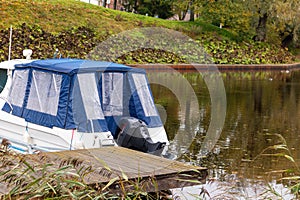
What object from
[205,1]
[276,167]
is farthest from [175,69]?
[276,167]

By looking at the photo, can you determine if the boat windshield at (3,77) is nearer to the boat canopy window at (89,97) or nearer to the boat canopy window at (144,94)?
the boat canopy window at (89,97)

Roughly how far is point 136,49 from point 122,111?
23.8m

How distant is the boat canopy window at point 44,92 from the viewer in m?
11.0

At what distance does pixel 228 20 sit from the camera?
145ft

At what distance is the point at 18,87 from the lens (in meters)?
11.9

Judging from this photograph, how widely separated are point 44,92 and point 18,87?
2.75ft

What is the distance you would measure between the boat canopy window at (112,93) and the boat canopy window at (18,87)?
4.74ft

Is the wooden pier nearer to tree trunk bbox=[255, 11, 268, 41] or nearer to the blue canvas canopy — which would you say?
the blue canvas canopy

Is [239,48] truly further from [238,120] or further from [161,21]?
[238,120]

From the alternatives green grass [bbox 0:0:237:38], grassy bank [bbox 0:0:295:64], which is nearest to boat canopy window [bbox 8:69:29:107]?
grassy bank [bbox 0:0:295:64]

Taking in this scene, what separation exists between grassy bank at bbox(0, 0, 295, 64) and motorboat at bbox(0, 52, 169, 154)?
628 inches

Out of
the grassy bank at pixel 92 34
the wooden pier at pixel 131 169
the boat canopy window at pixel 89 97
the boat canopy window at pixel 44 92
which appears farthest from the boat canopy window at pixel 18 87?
the grassy bank at pixel 92 34

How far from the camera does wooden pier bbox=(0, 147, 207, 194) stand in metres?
7.26

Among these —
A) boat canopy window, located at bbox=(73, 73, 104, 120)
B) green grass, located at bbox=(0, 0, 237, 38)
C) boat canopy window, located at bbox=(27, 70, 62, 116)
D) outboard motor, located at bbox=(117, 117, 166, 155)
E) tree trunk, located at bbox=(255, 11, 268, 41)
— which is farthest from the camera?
tree trunk, located at bbox=(255, 11, 268, 41)
